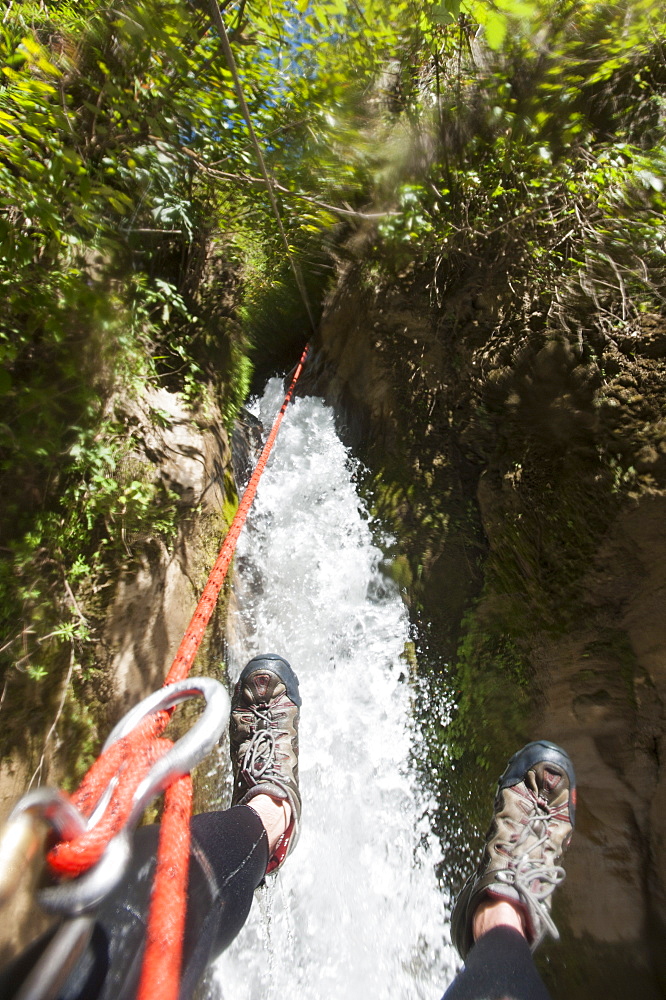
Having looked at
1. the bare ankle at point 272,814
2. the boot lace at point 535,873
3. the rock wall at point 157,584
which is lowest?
the boot lace at point 535,873

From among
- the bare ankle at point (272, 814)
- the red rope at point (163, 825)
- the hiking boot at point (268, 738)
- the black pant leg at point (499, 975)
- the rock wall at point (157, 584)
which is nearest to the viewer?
the red rope at point (163, 825)

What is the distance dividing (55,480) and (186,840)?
4.84 ft

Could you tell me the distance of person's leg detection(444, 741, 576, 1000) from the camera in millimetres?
1262

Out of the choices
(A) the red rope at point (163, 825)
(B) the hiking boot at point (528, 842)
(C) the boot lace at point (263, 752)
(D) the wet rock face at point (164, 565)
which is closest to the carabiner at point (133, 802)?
(A) the red rope at point (163, 825)

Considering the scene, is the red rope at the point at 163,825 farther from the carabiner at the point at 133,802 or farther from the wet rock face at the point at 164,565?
the wet rock face at the point at 164,565

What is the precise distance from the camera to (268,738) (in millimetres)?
2119

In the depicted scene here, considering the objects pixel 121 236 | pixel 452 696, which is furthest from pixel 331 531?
pixel 121 236

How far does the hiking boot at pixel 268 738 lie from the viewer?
1.86 meters

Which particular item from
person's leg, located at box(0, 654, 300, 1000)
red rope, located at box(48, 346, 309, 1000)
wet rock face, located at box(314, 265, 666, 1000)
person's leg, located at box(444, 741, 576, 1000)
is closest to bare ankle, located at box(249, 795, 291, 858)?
person's leg, located at box(0, 654, 300, 1000)

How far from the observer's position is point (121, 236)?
2.20m

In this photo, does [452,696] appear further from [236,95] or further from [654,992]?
[236,95]

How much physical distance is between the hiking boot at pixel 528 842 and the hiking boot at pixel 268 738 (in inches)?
28.4

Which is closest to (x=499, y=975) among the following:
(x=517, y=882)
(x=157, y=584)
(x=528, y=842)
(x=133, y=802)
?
(x=517, y=882)

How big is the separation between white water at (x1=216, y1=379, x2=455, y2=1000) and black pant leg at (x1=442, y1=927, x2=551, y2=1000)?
1.05 metres
